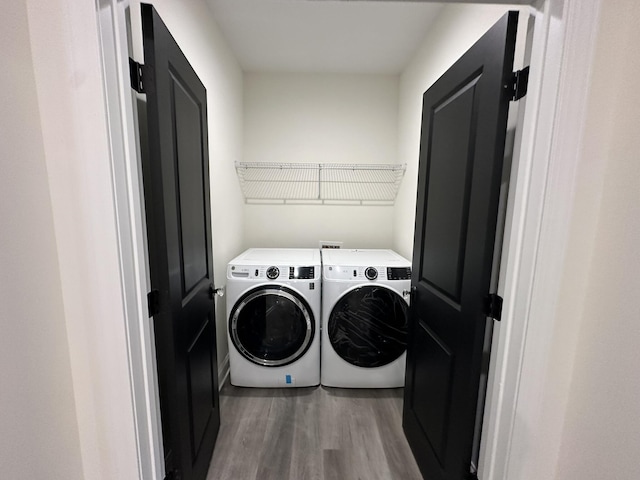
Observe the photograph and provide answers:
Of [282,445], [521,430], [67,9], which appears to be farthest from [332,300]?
[67,9]

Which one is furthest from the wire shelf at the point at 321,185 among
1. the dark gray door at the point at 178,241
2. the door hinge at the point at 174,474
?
the door hinge at the point at 174,474

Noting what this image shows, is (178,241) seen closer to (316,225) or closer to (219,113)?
(219,113)

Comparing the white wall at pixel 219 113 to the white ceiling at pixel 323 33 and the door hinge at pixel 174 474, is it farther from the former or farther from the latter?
the door hinge at pixel 174 474

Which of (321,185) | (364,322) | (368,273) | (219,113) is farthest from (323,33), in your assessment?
(364,322)

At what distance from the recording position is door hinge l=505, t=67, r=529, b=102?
80 centimetres

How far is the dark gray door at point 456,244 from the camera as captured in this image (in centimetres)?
88

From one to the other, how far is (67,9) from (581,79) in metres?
1.31

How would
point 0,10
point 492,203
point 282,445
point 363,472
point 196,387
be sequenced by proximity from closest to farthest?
point 0,10 < point 492,203 < point 196,387 < point 363,472 < point 282,445

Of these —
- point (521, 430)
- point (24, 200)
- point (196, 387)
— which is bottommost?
point (196, 387)

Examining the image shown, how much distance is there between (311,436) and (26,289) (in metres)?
1.59

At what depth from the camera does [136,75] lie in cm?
81

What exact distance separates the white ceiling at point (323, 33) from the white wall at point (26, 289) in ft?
5.04

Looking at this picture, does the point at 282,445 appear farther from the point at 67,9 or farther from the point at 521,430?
the point at 67,9

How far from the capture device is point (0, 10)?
61 centimetres
